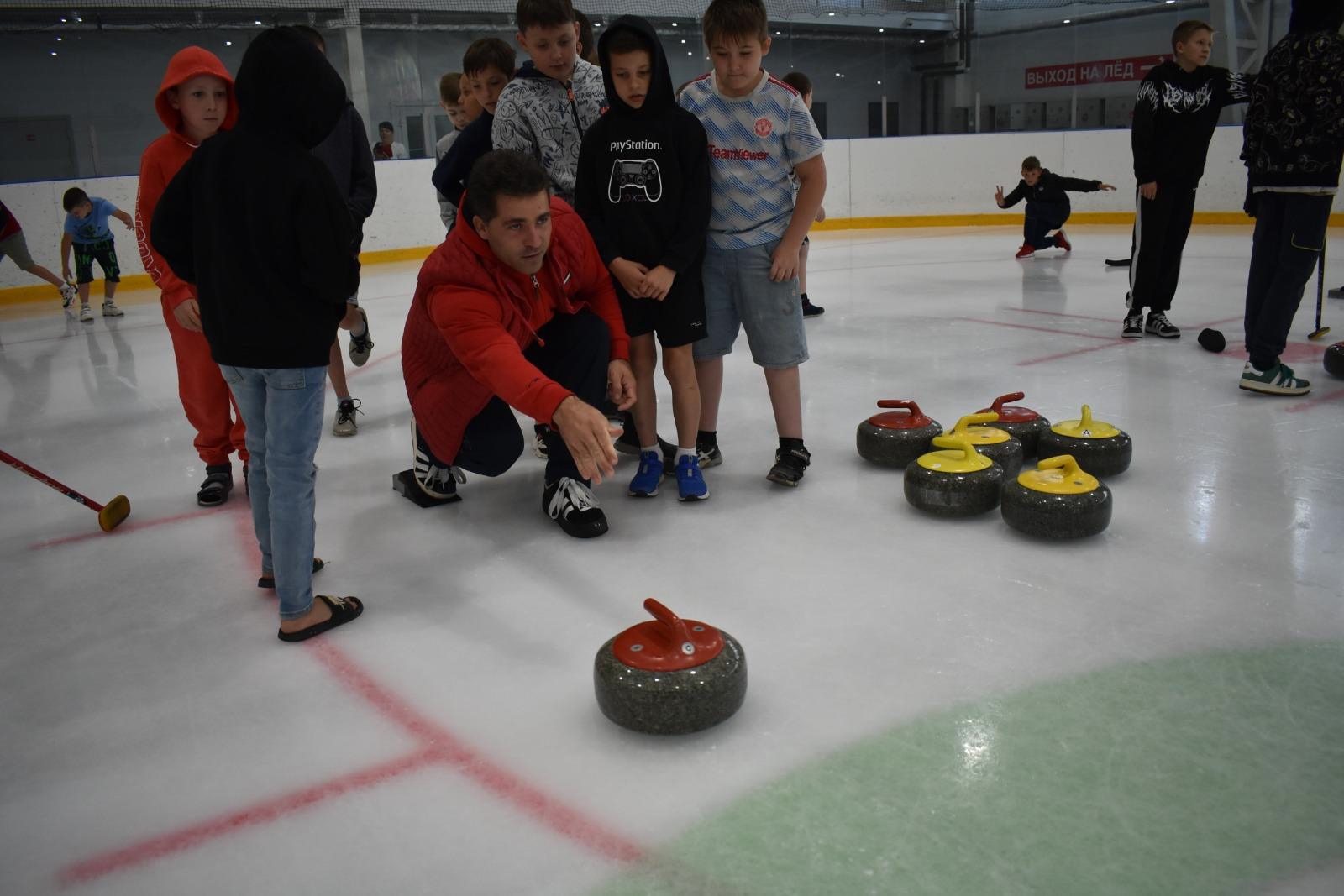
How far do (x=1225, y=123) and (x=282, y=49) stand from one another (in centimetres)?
1036

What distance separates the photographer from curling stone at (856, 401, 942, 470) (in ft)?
9.23

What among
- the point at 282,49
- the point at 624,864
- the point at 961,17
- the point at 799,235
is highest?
the point at 961,17

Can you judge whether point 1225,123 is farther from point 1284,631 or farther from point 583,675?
point 583,675

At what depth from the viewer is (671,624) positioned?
163cm

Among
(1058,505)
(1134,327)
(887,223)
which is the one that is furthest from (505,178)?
(887,223)

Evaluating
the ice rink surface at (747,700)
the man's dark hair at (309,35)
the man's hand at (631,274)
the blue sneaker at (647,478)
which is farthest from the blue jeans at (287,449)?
the blue sneaker at (647,478)

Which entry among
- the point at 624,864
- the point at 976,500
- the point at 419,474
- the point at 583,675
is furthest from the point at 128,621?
the point at 976,500

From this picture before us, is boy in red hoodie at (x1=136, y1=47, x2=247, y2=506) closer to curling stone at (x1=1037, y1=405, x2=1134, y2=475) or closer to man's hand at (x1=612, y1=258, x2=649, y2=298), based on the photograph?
man's hand at (x1=612, y1=258, x2=649, y2=298)

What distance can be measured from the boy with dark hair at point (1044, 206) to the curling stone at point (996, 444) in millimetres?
5788

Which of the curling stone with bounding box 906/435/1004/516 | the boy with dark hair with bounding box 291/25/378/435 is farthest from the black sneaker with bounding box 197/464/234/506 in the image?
the curling stone with bounding box 906/435/1004/516

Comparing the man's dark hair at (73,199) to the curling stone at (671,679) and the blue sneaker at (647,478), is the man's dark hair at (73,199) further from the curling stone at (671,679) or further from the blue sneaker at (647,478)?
the curling stone at (671,679)

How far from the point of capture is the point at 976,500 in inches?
95.3

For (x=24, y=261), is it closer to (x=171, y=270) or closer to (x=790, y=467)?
(x=171, y=270)

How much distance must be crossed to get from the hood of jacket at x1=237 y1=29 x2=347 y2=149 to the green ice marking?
1350mm
